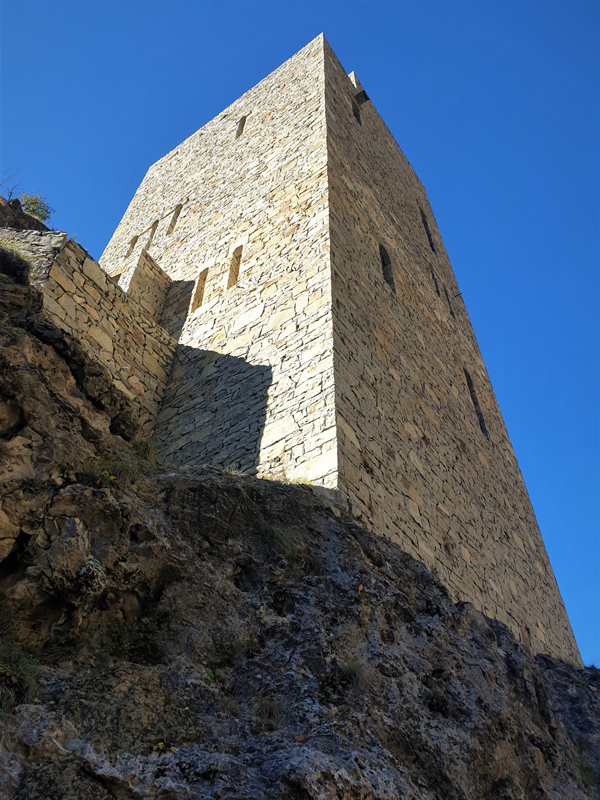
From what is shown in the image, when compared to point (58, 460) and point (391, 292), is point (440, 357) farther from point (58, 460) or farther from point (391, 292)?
point (58, 460)

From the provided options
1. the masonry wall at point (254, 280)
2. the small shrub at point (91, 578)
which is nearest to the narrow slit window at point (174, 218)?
the masonry wall at point (254, 280)

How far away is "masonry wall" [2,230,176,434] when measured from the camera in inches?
286

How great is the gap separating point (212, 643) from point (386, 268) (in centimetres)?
729

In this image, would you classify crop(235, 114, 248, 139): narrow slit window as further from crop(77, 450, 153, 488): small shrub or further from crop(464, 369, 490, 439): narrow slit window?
crop(77, 450, 153, 488): small shrub

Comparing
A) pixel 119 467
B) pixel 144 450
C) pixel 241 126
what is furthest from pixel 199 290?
pixel 119 467

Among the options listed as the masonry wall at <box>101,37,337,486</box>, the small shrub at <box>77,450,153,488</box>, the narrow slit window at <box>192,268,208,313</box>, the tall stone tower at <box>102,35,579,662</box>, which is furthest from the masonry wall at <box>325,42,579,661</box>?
the narrow slit window at <box>192,268,208,313</box>

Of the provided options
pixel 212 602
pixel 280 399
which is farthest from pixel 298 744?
pixel 280 399

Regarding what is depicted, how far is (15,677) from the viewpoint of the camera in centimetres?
291

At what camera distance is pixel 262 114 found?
13.0 meters

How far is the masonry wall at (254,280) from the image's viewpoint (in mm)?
6449

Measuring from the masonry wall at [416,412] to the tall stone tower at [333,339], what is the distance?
0.11 ft

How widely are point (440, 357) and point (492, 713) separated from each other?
681 centimetres

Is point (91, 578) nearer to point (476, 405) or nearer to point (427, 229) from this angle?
point (476, 405)

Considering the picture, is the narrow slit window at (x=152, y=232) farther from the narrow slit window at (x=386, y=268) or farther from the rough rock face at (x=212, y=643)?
the rough rock face at (x=212, y=643)
